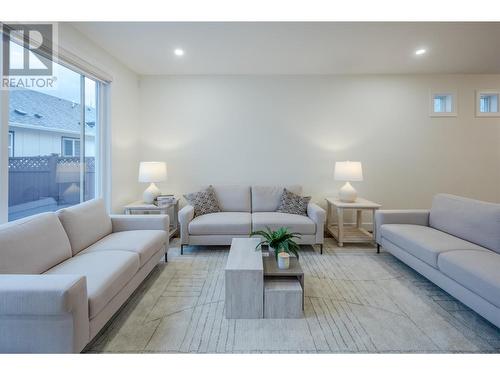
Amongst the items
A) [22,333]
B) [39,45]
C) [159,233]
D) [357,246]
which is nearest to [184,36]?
[39,45]

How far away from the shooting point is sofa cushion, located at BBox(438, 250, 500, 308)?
187 cm

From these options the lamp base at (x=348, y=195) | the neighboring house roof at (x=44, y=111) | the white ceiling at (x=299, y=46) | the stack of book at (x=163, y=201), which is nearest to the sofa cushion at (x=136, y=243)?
the stack of book at (x=163, y=201)

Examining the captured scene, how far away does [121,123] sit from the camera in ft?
12.9

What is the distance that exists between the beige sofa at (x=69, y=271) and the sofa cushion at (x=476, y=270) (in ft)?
8.32

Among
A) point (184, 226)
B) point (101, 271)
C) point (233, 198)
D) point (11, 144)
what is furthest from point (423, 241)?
point (11, 144)

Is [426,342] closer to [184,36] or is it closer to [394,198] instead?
[394,198]

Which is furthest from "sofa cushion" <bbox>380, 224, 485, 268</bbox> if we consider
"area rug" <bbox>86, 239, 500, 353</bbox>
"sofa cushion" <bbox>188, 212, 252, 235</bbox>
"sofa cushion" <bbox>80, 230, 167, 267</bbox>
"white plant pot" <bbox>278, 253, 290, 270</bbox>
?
"sofa cushion" <bbox>80, 230, 167, 267</bbox>

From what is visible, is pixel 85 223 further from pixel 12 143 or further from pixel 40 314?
pixel 40 314

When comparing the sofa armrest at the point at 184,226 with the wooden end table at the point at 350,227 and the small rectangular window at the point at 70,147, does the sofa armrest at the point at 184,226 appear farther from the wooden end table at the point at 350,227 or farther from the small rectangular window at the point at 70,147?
the wooden end table at the point at 350,227

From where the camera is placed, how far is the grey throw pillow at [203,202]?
3.97 m

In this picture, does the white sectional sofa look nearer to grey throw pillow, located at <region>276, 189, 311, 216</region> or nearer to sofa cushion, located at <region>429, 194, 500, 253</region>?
grey throw pillow, located at <region>276, 189, 311, 216</region>

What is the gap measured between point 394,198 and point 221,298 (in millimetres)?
3510

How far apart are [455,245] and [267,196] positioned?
7.74 ft

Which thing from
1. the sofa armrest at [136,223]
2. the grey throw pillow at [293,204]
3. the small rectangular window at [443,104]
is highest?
the small rectangular window at [443,104]
